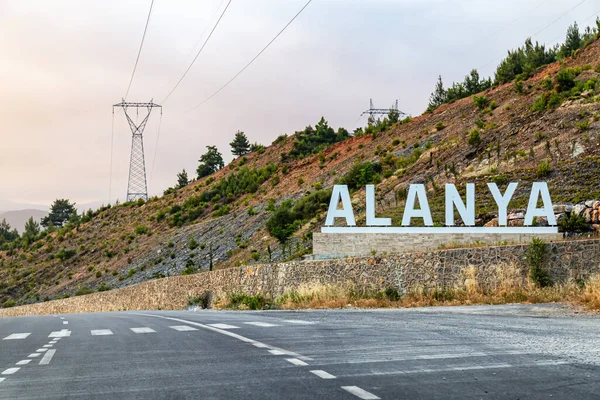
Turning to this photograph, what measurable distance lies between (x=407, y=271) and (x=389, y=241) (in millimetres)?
10125

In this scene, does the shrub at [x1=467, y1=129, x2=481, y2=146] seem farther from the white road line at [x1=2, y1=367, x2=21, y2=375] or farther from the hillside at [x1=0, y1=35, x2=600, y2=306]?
the white road line at [x1=2, y1=367, x2=21, y2=375]

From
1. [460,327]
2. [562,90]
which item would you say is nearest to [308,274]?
[460,327]

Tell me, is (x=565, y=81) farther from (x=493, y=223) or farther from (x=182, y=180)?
(x=182, y=180)

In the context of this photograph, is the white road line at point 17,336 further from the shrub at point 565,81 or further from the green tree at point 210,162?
the green tree at point 210,162

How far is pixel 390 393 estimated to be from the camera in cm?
609

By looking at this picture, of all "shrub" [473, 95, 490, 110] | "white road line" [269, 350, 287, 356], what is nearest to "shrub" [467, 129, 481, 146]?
"shrub" [473, 95, 490, 110]

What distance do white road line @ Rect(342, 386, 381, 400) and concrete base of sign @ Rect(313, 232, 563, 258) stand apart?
A: 25.8 m

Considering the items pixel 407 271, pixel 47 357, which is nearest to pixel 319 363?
pixel 47 357

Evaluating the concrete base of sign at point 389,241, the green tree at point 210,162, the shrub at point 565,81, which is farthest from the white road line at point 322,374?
the green tree at point 210,162

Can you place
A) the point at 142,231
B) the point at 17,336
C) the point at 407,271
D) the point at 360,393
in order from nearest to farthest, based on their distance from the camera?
the point at 360,393, the point at 17,336, the point at 407,271, the point at 142,231

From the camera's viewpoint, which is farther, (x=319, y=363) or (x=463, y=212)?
(x=463, y=212)

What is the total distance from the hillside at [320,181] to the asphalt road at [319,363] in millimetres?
26389

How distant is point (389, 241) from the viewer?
34.9 meters

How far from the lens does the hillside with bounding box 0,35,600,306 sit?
45281mm
